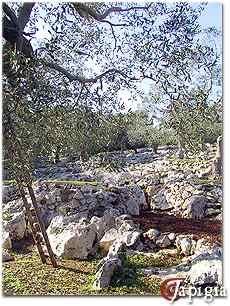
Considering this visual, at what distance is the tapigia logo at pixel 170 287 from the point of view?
17.2 ft

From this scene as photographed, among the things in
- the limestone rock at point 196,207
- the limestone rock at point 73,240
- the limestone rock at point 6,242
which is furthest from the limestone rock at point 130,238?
the limestone rock at point 6,242

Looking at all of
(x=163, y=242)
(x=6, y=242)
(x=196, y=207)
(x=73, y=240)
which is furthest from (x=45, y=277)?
(x=196, y=207)

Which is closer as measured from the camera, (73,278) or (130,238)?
(73,278)

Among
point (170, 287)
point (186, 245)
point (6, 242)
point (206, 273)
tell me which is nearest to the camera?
point (206, 273)

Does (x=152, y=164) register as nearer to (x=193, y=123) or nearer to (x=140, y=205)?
(x=140, y=205)

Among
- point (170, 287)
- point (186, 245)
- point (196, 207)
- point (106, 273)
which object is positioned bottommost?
point (170, 287)

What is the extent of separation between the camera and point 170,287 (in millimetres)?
5434

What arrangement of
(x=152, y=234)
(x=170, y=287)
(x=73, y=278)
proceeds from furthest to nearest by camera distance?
(x=152, y=234) < (x=73, y=278) < (x=170, y=287)

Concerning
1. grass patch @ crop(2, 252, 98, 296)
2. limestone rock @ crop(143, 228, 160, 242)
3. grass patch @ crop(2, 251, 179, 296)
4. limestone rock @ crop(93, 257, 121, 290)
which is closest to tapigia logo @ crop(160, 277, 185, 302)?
grass patch @ crop(2, 251, 179, 296)

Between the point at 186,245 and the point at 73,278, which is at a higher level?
the point at 186,245

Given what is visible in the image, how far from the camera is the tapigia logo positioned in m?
5.23

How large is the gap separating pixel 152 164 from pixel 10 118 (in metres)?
3.18

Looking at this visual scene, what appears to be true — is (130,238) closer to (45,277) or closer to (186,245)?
(186,245)

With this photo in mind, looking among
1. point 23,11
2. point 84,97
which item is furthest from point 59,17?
point 84,97
